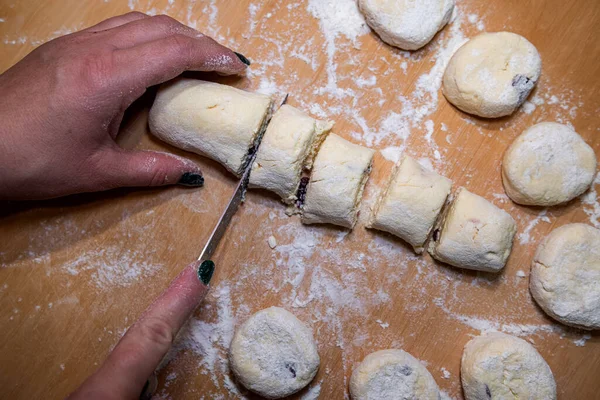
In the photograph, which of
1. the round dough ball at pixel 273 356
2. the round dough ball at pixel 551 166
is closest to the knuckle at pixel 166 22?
the round dough ball at pixel 273 356

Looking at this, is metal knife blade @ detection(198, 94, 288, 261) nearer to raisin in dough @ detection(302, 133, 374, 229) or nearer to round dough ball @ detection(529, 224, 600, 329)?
raisin in dough @ detection(302, 133, 374, 229)

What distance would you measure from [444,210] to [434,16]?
705 millimetres

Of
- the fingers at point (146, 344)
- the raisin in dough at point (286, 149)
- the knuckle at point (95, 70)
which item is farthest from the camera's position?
the raisin in dough at point (286, 149)

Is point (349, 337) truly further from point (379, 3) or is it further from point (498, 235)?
point (379, 3)

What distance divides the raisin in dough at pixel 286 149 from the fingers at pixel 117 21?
2.03 feet

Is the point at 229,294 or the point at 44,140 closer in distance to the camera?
the point at 44,140

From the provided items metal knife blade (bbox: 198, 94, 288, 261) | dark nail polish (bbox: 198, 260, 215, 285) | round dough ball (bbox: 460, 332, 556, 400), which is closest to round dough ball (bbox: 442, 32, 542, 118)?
metal knife blade (bbox: 198, 94, 288, 261)

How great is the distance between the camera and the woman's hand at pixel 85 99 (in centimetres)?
161

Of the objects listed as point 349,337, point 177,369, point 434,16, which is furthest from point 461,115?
point 177,369

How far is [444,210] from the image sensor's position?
1.82 m

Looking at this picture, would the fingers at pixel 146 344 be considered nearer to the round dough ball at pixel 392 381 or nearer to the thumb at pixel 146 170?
the thumb at pixel 146 170

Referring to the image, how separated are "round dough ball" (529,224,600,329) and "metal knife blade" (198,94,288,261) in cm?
111

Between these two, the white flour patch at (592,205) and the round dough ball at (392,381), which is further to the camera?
the white flour patch at (592,205)

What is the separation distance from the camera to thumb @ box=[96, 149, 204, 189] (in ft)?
5.68
